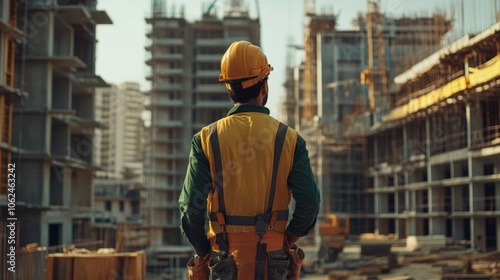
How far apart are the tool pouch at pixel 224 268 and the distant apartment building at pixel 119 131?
281 feet

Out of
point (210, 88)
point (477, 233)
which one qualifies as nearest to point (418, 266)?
point (477, 233)

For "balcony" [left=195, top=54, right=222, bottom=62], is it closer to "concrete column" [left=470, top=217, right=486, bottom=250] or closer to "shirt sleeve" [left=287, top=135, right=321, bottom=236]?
"concrete column" [left=470, top=217, right=486, bottom=250]

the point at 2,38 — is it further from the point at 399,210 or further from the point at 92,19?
the point at 399,210

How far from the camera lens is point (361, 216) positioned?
4631 centimetres

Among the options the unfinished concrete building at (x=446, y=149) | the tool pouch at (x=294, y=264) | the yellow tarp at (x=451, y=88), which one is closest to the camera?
the tool pouch at (x=294, y=264)

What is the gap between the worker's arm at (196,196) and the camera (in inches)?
112

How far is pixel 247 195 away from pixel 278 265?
33 cm

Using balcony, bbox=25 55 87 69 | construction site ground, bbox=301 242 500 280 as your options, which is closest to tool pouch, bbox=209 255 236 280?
construction site ground, bbox=301 242 500 280

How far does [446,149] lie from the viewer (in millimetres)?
32156

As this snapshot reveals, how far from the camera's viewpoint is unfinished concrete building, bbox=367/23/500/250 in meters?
26.5

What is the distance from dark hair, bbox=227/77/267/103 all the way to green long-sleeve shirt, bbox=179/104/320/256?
0.30 m

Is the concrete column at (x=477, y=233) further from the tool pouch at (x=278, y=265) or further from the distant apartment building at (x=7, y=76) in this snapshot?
the tool pouch at (x=278, y=265)

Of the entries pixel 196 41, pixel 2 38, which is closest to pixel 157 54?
pixel 196 41

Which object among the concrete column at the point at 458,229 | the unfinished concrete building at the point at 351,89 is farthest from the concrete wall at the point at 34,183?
the unfinished concrete building at the point at 351,89
